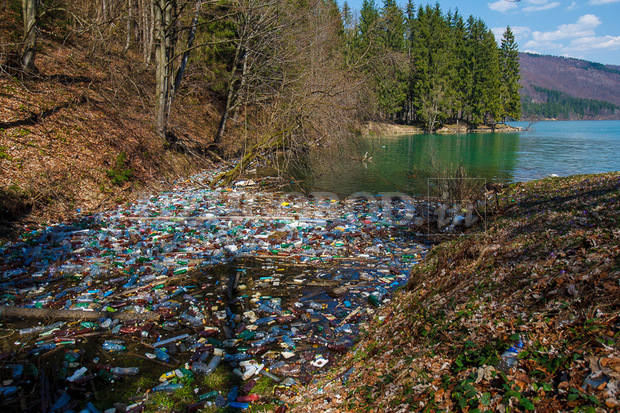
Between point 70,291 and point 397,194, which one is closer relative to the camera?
point 70,291

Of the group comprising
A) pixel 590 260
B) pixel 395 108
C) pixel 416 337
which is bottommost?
pixel 416 337

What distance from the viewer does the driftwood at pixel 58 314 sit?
445 centimetres

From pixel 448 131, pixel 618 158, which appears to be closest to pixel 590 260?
pixel 618 158

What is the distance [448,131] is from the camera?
177 feet

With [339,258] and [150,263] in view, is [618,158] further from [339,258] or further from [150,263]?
[150,263]

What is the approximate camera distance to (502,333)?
9.00 ft

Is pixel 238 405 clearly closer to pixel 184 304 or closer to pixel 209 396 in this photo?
pixel 209 396

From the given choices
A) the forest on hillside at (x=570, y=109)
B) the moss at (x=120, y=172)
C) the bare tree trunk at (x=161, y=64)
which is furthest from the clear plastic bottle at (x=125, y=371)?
the forest on hillside at (x=570, y=109)

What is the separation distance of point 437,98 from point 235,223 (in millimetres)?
46857

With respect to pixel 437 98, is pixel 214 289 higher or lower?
lower

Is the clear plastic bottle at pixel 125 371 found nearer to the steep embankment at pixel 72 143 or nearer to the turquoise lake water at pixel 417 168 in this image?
the steep embankment at pixel 72 143

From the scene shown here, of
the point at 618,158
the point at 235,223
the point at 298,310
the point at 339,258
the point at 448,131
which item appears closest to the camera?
the point at 298,310

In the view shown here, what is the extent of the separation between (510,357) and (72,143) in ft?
35.9

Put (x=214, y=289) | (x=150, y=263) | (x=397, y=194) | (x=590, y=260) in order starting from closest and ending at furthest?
(x=590, y=260) → (x=214, y=289) → (x=150, y=263) → (x=397, y=194)
